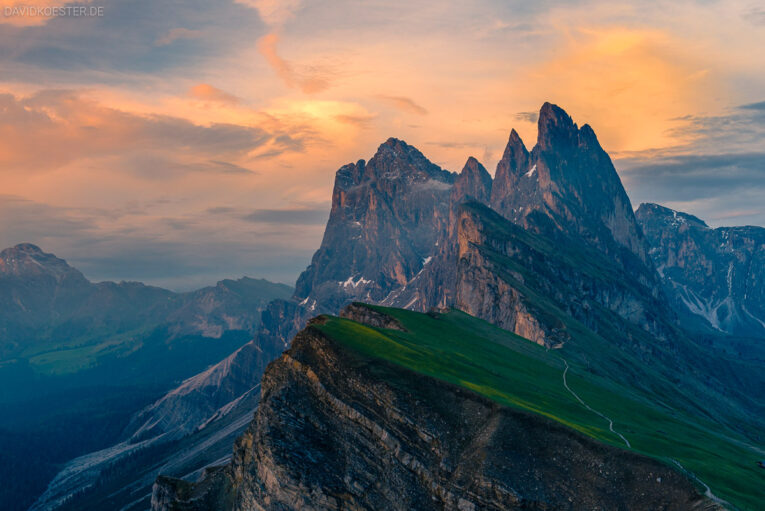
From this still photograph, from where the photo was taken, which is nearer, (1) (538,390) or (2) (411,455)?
(2) (411,455)

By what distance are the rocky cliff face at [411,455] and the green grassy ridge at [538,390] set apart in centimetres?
422

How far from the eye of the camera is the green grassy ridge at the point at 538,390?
8400cm

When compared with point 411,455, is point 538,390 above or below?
above

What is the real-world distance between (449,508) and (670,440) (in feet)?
170

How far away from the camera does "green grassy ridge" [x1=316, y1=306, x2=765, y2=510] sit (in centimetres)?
8400

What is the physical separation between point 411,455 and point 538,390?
39.2 metres

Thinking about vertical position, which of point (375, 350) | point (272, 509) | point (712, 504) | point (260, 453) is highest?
point (375, 350)

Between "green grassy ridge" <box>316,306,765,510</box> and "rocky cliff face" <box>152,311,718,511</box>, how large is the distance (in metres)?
4.22

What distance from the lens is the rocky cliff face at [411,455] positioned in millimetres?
70375

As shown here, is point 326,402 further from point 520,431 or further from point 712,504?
point 712,504

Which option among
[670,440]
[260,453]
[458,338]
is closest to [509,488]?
[260,453]

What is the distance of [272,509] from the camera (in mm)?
79438

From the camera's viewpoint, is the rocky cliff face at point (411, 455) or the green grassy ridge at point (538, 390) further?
the green grassy ridge at point (538, 390)

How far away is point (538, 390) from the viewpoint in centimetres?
10775
